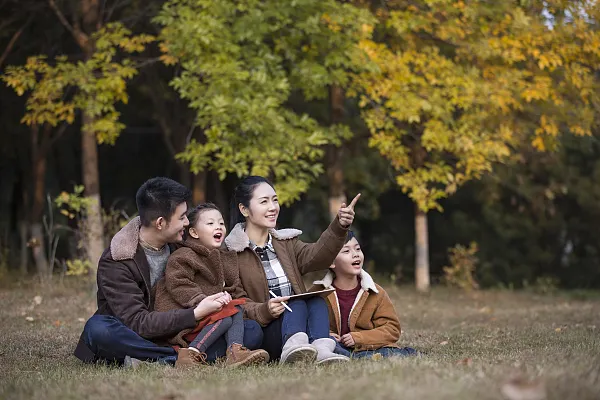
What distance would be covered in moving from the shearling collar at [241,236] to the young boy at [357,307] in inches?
16.8

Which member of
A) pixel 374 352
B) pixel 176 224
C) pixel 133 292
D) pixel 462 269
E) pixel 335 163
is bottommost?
pixel 462 269

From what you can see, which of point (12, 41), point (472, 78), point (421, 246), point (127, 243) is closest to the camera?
point (127, 243)

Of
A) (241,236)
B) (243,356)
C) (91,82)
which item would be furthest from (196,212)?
(91,82)

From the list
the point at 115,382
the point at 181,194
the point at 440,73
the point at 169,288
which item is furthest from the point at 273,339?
the point at 440,73

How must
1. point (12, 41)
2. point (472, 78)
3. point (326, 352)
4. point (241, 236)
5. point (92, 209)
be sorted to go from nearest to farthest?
point (326, 352) < point (241, 236) < point (92, 209) < point (472, 78) < point (12, 41)

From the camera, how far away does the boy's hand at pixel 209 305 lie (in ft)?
20.8

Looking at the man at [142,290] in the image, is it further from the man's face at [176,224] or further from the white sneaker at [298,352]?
the white sneaker at [298,352]

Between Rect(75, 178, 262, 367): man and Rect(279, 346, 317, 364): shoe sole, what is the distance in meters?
0.51

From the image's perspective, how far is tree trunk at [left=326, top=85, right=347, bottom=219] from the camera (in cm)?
1631

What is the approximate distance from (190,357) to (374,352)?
4.62 ft

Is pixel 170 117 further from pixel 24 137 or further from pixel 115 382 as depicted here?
pixel 115 382

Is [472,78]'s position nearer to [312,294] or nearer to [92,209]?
[92,209]

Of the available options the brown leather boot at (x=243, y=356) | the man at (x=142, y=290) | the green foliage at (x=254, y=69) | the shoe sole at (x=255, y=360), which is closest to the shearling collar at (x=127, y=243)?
the man at (x=142, y=290)

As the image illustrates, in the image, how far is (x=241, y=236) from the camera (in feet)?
23.1
